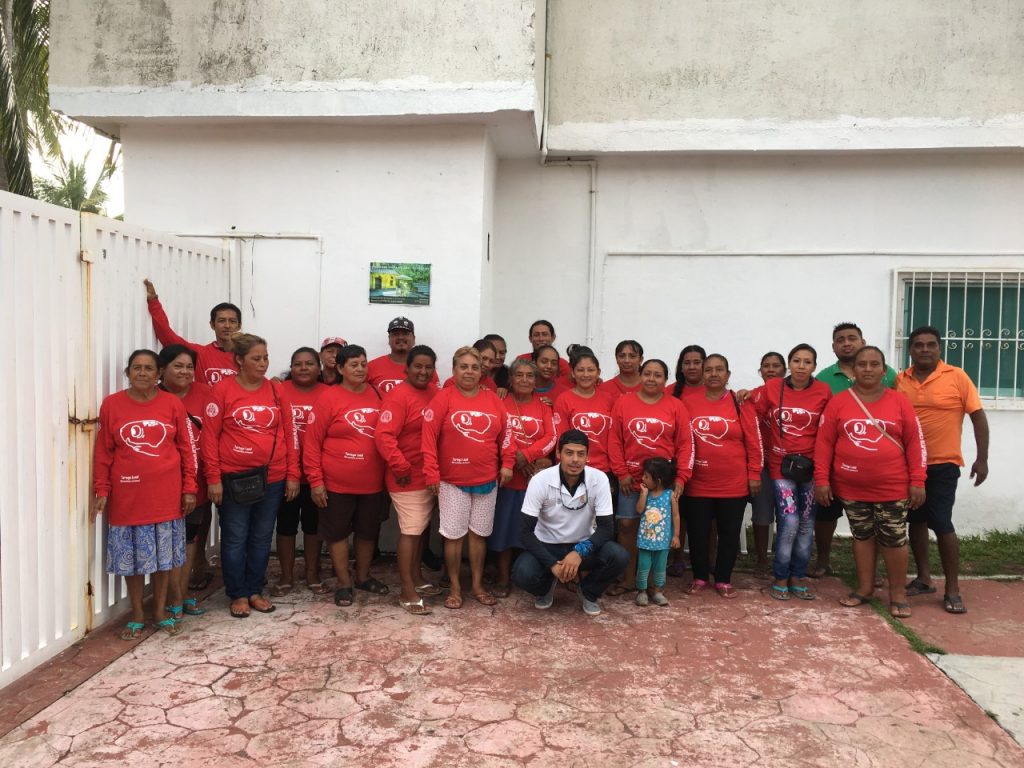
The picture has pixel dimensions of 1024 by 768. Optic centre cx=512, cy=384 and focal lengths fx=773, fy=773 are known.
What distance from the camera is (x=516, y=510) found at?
5.32 metres

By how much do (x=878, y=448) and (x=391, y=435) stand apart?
10.2 feet

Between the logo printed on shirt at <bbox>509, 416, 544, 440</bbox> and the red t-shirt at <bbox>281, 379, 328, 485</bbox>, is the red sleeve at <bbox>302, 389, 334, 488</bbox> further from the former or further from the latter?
the logo printed on shirt at <bbox>509, 416, 544, 440</bbox>

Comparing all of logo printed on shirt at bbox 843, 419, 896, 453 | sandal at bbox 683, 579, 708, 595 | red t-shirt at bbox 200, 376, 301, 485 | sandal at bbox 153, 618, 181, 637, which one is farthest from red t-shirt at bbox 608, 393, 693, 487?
sandal at bbox 153, 618, 181, 637

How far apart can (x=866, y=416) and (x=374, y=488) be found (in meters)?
3.22

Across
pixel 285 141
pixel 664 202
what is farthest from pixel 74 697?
pixel 664 202

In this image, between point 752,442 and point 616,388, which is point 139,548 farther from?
point 752,442

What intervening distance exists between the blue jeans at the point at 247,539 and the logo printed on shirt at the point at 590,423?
1983mm

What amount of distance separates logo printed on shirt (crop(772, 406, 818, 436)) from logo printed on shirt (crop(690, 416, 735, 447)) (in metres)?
0.42

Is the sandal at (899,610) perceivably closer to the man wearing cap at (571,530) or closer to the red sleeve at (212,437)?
the man wearing cap at (571,530)

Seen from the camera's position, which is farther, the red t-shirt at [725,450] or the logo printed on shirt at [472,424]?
the red t-shirt at [725,450]

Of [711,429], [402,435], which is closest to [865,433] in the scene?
[711,429]

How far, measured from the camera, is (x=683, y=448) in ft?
17.0

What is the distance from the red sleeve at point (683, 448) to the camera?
516cm

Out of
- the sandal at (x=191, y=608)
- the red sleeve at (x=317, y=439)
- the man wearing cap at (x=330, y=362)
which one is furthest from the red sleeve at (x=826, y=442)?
the sandal at (x=191, y=608)
